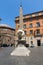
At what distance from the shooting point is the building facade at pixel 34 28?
192 ft

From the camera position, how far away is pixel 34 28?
59750 mm

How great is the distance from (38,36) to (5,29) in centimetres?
3596

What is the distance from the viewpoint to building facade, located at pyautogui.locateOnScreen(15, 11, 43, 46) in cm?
5856

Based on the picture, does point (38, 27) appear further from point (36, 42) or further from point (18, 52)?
point (18, 52)

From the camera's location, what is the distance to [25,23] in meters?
62.2

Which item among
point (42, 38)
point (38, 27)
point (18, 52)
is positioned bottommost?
point (18, 52)

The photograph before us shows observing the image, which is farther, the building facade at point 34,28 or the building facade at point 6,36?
the building facade at point 6,36

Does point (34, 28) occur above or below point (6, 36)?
above

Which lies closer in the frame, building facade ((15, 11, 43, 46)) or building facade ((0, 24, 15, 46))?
building facade ((15, 11, 43, 46))

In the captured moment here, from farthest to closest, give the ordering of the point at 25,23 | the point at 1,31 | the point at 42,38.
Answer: the point at 1,31, the point at 25,23, the point at 42,38

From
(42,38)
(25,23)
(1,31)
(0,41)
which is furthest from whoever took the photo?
(1,31)

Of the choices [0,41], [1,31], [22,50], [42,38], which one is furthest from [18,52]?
[1,31]

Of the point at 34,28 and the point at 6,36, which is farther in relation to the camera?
the point at 6,36

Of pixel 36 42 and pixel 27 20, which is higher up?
pixel 27 20
